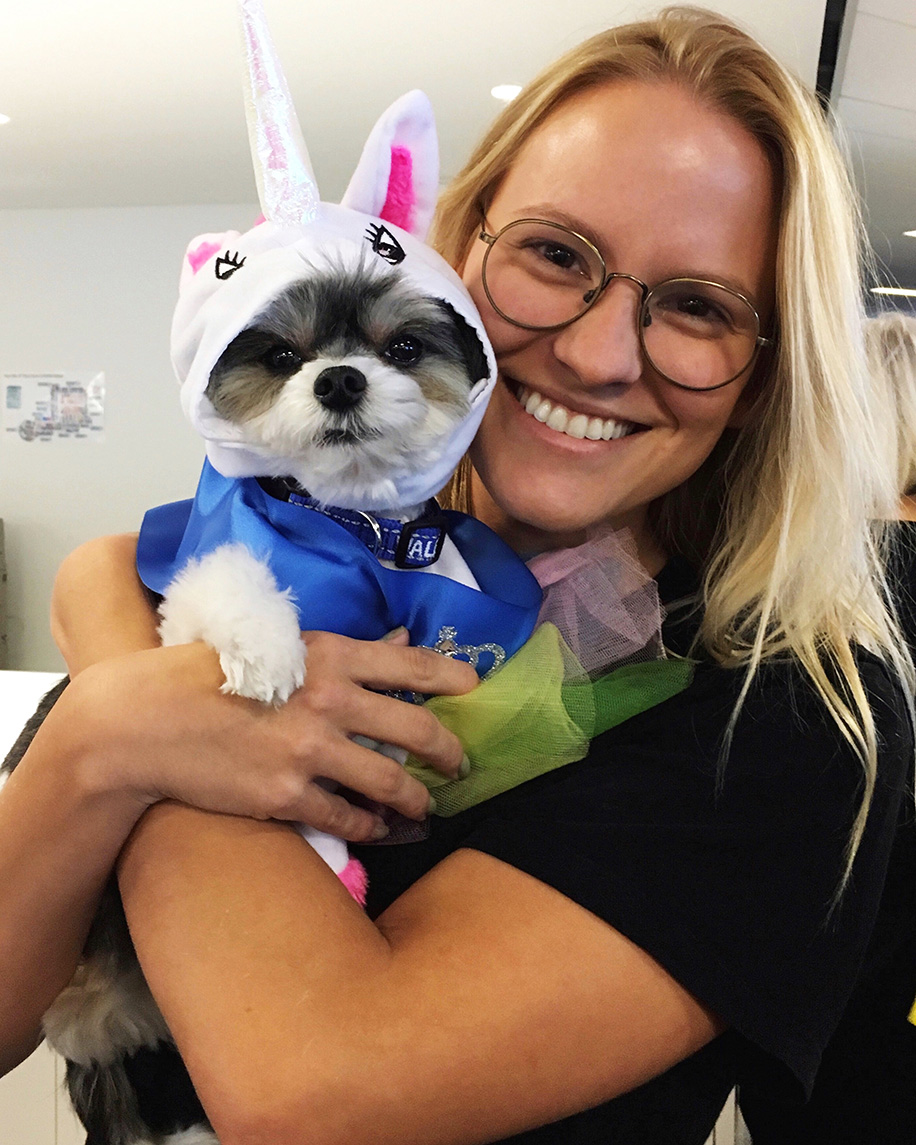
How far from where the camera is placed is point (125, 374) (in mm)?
6617

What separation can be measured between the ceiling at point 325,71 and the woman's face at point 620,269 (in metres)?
1.89

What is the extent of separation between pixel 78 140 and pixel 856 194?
512 cm

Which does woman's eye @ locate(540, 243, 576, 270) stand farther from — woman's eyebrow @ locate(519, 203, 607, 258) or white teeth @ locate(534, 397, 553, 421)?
white teeth @ locate(534, 397, 553, 421)

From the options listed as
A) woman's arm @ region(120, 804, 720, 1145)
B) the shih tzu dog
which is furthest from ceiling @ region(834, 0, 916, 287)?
woman's arm @ region(120, 804, 720, 1145)

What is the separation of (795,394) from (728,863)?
483 mm

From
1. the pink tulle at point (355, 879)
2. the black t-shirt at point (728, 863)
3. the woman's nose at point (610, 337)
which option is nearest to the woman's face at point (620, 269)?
the woman's nose at point (610, 337)

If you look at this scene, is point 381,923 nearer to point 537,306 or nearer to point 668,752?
point 668,752

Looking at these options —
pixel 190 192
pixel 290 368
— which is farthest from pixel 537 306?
pixel 190 192

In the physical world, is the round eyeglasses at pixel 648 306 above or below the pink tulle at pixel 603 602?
above

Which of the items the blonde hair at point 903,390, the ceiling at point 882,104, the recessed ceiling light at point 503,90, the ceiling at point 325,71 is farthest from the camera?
the recessed ceiling light at point 503,90

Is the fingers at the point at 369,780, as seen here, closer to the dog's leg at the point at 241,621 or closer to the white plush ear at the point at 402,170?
the dog's leg at the point at 241,621

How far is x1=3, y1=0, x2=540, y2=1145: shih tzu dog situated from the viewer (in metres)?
0.90

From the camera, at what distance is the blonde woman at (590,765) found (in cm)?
68

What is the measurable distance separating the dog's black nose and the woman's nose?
0.24 m
